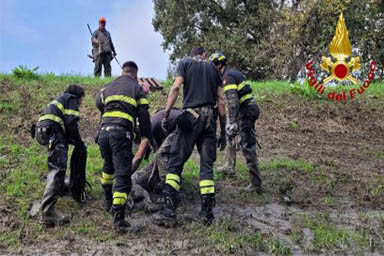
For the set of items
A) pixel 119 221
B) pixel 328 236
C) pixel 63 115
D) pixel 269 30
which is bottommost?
pixel 328 236

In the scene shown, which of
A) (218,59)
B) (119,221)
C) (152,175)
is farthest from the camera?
(218,59)

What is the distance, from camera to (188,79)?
6.20 m

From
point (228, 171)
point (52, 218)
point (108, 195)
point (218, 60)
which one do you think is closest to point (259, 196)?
point (228, 171)

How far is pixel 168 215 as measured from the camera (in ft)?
19.1

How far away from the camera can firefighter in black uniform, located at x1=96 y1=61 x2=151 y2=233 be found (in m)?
5.54

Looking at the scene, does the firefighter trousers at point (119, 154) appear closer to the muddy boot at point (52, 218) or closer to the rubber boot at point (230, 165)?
the muddy boot at point (52, 218)

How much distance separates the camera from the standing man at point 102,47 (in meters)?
13.9

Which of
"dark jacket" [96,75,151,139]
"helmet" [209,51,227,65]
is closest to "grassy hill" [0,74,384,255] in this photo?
"dark jacket" [96,75,151,139]

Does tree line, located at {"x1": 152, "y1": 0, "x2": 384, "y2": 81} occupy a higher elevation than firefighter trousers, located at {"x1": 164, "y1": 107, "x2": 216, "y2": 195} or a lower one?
higher

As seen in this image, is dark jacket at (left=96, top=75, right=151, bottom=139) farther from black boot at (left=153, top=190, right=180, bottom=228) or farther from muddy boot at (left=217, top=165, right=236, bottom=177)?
muddy boot at (left=217, top=165, right=236, bottom=177)

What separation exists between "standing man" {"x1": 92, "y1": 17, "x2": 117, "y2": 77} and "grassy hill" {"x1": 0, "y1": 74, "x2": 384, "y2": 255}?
186cm

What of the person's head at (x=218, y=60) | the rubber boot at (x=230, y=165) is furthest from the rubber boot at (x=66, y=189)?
the person's head at (x=218, y=60)

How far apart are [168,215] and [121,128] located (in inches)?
51.8

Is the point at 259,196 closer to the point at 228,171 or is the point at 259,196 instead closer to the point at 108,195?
the point at 228,171
